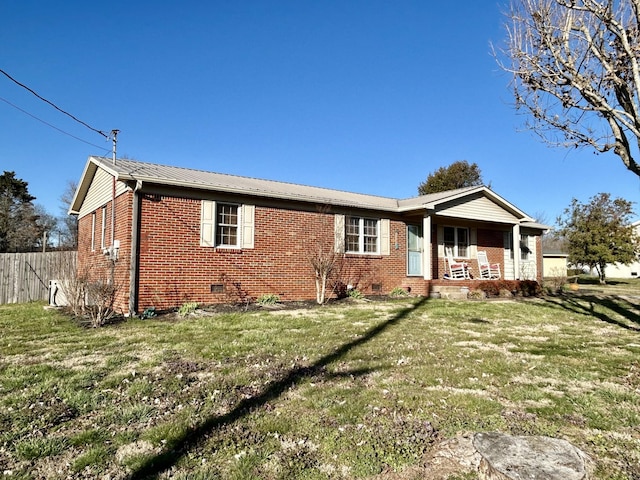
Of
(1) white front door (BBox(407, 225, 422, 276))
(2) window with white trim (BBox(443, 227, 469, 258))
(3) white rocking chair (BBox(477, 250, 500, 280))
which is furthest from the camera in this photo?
(3) white rocking chair (BBox(477, 250, 500, 280))

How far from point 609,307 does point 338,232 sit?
807 cm

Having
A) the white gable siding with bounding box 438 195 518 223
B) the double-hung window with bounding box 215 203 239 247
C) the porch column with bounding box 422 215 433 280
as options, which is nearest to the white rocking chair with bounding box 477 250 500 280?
the white gable siding with bounding box 438 195 518 223

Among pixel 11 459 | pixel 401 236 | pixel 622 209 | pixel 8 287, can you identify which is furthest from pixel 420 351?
pixel 622 209

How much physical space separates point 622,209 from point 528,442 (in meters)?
33.4

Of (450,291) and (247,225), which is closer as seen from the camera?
(247,225)

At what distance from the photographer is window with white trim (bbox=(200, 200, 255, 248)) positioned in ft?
34.3

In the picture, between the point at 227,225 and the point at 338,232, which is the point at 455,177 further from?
the point at 227,225

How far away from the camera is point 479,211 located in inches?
623

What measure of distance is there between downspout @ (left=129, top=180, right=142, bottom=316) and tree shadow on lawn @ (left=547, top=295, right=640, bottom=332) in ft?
34.2

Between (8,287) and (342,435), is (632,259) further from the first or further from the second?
(8,287)

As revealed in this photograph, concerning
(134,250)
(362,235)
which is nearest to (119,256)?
(134,250)

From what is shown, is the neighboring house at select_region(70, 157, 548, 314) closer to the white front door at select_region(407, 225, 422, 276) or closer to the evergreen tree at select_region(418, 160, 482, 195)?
the white front door at select_region(407, 225, 422, 276)

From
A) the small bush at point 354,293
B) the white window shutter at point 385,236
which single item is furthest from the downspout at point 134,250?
the white window shutter at point 385,236

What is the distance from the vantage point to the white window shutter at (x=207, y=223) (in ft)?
34.0
